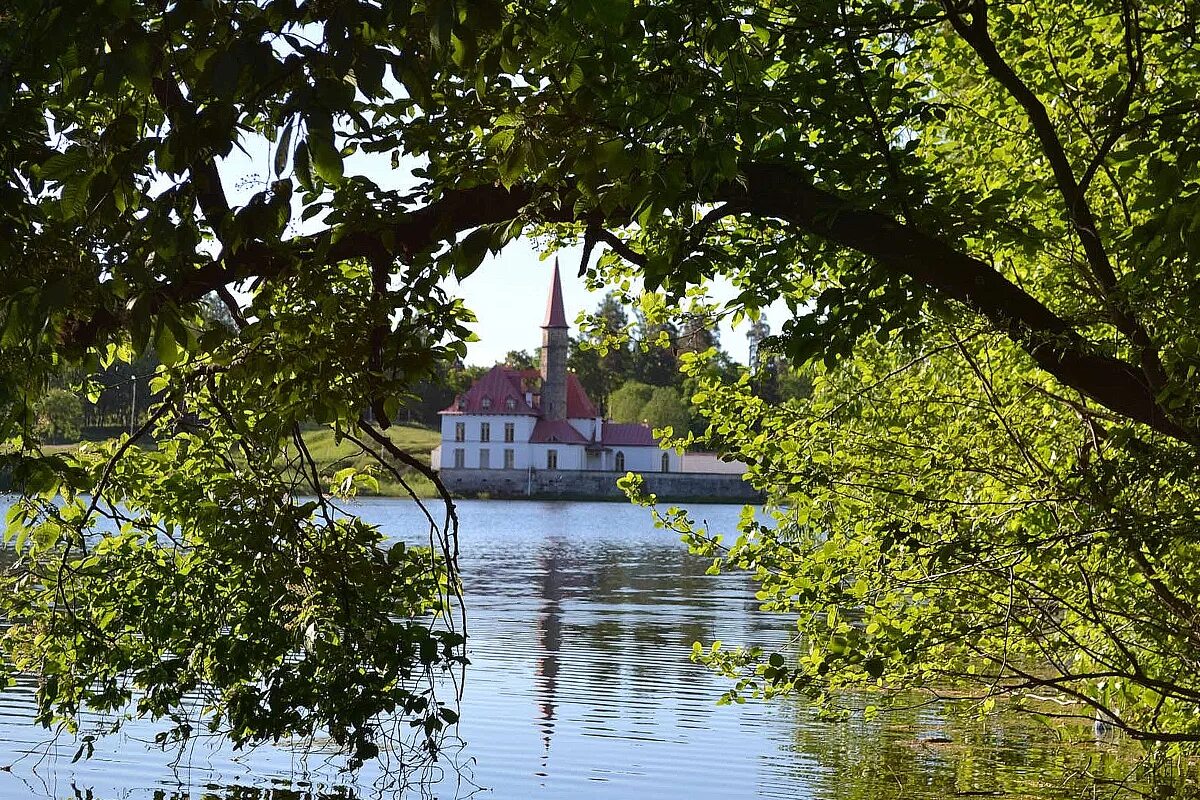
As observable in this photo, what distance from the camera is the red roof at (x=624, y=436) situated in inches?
3349

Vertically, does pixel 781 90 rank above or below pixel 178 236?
above

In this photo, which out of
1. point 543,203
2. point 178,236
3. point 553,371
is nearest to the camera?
point 178,236

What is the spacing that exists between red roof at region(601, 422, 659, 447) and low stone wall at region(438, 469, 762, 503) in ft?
7.93

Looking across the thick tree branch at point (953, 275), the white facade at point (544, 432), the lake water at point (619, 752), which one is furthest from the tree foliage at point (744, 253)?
the white facade at point (544, 432)

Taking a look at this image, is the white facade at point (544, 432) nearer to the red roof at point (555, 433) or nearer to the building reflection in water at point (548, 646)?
the red roof at point (555, 433)

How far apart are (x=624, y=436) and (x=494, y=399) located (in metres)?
Answer: 8.31

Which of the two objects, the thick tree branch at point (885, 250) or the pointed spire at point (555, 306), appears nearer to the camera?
the thick tree branch at point (885, 250)

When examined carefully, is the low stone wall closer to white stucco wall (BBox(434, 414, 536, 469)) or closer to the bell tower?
white stucco wall (BBox(434, 414, 536, 469))

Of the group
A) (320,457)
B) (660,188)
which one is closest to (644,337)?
(660,188)

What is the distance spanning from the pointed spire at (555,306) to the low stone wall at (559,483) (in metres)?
8.89

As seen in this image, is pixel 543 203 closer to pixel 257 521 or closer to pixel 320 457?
pixel 257 521

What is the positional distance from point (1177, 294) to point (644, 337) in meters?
3.17

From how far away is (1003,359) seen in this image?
6.59 metres

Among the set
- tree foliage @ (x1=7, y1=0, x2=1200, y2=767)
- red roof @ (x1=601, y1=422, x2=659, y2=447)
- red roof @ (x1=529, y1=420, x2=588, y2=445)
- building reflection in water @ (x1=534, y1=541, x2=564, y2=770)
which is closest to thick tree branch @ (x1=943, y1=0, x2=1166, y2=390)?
tree foliage @ (x1=7, y1=0, x2=1200, y2=767)
